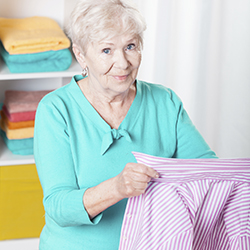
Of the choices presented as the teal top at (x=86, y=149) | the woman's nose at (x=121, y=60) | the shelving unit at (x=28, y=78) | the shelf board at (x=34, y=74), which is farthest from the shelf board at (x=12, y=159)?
the woman's nose at (x=121, y=60)

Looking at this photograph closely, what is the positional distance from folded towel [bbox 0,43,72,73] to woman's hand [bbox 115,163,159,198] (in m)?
1.01

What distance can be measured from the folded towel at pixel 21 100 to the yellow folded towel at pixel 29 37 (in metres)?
0.25

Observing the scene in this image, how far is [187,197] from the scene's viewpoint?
91cm

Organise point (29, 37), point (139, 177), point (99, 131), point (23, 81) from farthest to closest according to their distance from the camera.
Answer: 1. point (23, 81)
2. point (29, 37)
3. point (99, 131)
4. point (139, 177)

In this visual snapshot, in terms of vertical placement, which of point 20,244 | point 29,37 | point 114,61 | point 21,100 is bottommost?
point 20,244

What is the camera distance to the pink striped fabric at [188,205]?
2.93 feet

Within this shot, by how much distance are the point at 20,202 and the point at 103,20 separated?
120cm

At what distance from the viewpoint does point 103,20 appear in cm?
101

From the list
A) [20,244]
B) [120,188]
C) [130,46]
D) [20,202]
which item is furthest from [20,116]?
[120,188]

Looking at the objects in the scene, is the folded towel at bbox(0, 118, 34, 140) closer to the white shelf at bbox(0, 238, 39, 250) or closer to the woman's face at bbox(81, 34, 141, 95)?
the white shelf at bbox(0, 238, 39, 250)

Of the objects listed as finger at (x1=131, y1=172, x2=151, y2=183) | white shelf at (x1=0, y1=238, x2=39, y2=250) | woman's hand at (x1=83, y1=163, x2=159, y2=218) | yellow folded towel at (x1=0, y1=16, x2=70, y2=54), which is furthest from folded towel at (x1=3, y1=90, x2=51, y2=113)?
finger at (x1=131, y1=172, x2=151, y2=183)

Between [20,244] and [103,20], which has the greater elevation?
[103,20]

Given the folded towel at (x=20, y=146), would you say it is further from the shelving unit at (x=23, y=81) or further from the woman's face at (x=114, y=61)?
the woman's face at (x=114, y=61)

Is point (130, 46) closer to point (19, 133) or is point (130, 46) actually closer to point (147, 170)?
point (147, 170)
